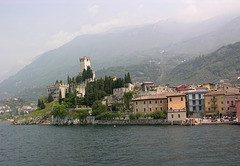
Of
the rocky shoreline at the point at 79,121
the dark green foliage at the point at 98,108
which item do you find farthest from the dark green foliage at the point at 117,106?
the rocky shoreline at the point at 79,121

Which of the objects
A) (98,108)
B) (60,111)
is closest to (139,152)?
(98,108)

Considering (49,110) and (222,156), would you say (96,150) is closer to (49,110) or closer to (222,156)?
(222,156)

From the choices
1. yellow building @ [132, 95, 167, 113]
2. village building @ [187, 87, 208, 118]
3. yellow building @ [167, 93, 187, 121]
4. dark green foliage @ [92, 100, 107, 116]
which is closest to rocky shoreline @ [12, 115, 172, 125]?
dark green foliage @ [92, 100, 107, 116]

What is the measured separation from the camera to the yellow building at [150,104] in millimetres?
76625

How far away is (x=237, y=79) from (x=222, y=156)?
12236cm

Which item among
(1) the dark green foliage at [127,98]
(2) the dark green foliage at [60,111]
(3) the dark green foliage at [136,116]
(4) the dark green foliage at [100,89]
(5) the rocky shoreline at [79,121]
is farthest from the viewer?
(4) the dark green foliage at [100,89]

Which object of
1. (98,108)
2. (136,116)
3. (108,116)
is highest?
(98,108)

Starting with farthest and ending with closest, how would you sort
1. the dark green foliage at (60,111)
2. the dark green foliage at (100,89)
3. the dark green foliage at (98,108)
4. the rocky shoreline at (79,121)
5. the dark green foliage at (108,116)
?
the dark green foliage at (100,89)
the dark green foliage at (60,111)
the dark green foliage at (98,108)
the dark green foliage at (108,116)
the rocky shoreline at (79,121)

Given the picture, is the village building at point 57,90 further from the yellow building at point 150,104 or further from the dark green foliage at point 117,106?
the yellow building at point 150,104

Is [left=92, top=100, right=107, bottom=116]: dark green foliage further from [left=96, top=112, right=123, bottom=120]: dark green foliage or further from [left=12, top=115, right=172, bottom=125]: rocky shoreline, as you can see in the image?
[left=96, top=112, right=123, bottom=120]: dark green foliage

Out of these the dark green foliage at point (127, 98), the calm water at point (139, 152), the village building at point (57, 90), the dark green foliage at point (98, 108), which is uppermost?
the village building at point (57, 90)

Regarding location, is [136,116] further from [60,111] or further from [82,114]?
[60,111]

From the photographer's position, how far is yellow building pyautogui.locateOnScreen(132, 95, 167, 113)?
251ft

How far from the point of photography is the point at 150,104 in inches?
3076
